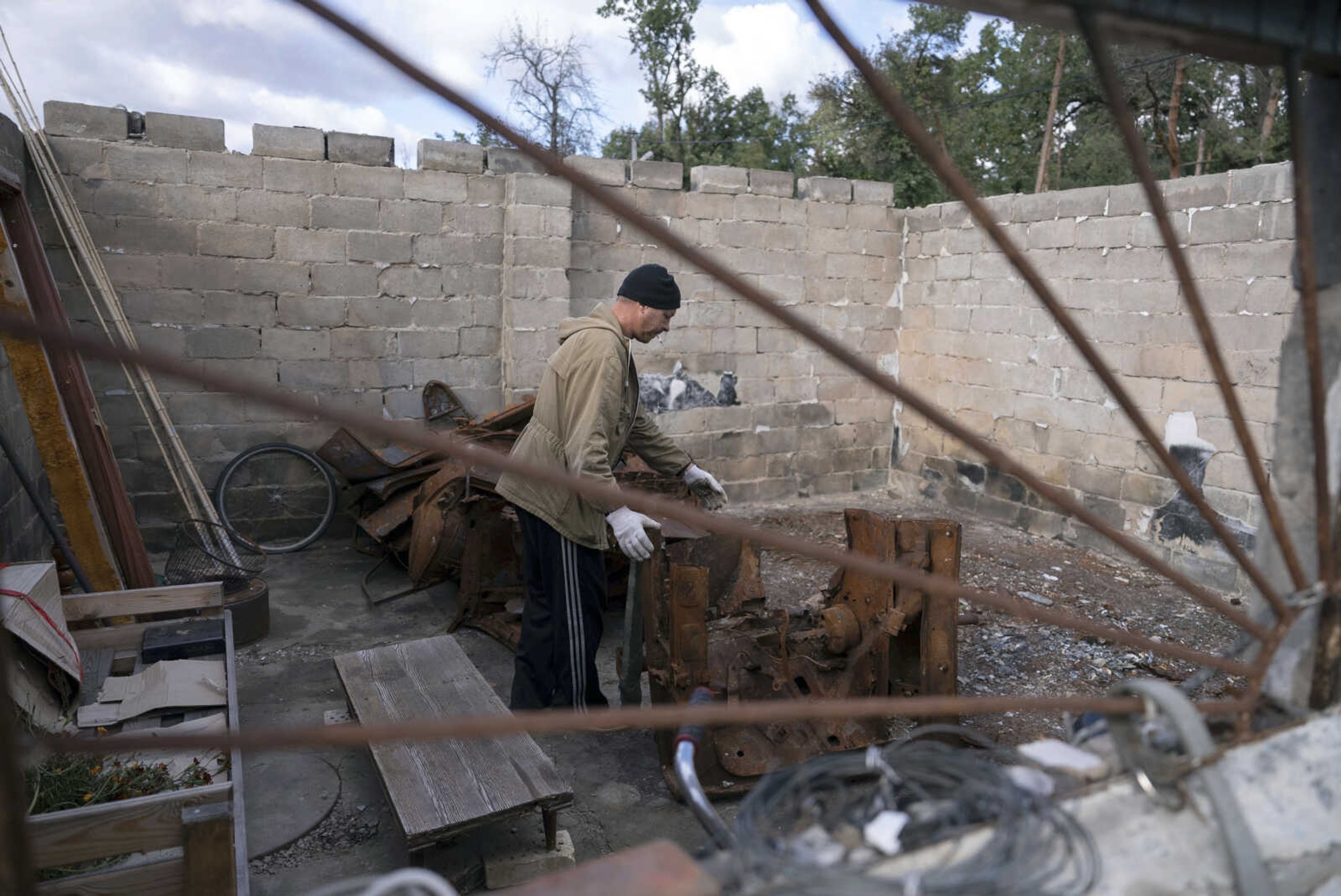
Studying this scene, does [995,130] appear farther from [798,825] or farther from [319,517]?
[798,825]

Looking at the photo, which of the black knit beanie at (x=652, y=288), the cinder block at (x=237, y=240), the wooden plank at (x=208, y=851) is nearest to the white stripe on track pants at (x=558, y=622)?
the black knit beanie at (x=652, y=288)

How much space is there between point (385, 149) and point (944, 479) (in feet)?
16.8

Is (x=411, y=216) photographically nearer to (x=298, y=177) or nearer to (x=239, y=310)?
(x=298, y=177)

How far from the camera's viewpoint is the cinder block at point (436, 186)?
6223 mm

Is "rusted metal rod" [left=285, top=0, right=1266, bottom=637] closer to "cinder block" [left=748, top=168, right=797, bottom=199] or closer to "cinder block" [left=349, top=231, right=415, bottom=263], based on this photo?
"cinder block" [left=349, top=231, right=415, bottom=263]

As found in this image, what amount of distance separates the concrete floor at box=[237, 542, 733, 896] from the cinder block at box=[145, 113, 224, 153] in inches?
117

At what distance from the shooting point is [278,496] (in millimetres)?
6180

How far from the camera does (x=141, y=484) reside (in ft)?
19.2

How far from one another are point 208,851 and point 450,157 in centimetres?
513

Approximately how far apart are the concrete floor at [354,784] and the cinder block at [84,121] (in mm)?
3083

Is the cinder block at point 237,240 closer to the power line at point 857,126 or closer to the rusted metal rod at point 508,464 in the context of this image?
the rusted metal rod at point 508,464

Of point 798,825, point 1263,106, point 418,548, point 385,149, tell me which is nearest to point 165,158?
point 385,149

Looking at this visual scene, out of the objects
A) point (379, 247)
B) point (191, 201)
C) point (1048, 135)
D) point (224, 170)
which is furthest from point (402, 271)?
point (1048, 135)

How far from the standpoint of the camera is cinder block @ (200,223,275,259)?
581 cm
